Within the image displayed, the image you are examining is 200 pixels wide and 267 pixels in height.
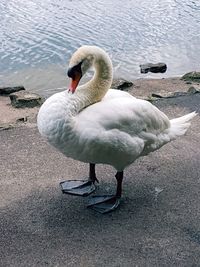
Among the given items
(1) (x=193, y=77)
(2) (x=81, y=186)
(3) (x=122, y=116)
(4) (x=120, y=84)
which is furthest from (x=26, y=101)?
(3) (x=122, y=116)

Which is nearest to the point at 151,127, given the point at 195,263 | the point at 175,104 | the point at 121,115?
the point at 121,115

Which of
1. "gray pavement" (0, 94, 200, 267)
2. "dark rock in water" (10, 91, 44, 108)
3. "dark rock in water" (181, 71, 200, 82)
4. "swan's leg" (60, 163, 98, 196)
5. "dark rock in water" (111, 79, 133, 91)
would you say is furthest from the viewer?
"dark rock in water" (181, 71, 200, 82)

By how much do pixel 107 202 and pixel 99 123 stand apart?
35.9 inches

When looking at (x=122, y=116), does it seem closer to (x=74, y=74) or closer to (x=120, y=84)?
(x=74, y=74)

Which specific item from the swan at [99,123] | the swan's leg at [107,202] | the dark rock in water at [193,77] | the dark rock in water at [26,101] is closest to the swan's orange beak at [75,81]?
the swan at [99,123]

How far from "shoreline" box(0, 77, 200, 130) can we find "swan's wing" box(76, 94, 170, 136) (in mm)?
2237

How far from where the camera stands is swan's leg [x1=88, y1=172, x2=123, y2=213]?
436cm

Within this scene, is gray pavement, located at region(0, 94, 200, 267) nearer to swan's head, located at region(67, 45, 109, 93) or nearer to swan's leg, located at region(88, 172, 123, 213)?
swan's leg, located at region(88, 172, 123, 213)

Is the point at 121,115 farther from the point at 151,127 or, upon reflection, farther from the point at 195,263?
the point at 195,263

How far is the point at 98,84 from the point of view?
4297 mm

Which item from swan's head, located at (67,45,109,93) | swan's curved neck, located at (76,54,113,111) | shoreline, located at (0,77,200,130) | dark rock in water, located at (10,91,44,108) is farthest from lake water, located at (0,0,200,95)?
swan's head, located at (67,45,109,93)

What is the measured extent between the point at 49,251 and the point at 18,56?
28.0 feet

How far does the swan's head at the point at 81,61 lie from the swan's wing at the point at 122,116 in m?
0.27

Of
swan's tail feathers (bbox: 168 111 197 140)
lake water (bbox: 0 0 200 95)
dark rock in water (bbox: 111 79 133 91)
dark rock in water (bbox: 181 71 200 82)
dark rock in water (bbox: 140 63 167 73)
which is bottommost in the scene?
lake water (bbox: 0 0 200 95)
